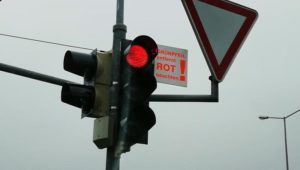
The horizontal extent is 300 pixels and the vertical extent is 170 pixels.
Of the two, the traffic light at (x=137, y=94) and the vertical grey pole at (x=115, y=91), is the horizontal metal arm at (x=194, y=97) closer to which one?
the vertical grey pole at (x=115, y=91)

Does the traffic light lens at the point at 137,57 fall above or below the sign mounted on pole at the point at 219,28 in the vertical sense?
below

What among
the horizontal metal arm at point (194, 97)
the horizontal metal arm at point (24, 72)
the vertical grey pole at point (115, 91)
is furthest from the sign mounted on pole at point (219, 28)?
the horizontal metal arm at point (24, 72)

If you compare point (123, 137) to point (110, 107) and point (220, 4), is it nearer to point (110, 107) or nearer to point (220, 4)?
point (110, 107)

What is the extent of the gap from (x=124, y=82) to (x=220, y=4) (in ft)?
3.73

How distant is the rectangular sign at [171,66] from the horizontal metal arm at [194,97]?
0.13 meters

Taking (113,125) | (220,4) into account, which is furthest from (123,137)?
(220,4)

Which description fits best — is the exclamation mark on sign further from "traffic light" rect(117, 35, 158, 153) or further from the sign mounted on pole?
"traffic light" rect(117, 35, 158, 153)

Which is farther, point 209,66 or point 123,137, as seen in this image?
point 209,66

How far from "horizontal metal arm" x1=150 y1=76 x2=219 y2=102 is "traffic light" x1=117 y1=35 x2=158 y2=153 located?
0.66m

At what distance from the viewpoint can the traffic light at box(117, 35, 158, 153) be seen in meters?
4.52

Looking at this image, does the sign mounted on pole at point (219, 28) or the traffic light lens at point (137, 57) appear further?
the sign mounted on pole at point (219, 28)

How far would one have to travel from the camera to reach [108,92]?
5039 millimetres

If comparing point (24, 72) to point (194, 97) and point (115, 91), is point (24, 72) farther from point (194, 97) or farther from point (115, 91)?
point (194, 97)

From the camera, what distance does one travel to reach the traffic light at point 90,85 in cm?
504
